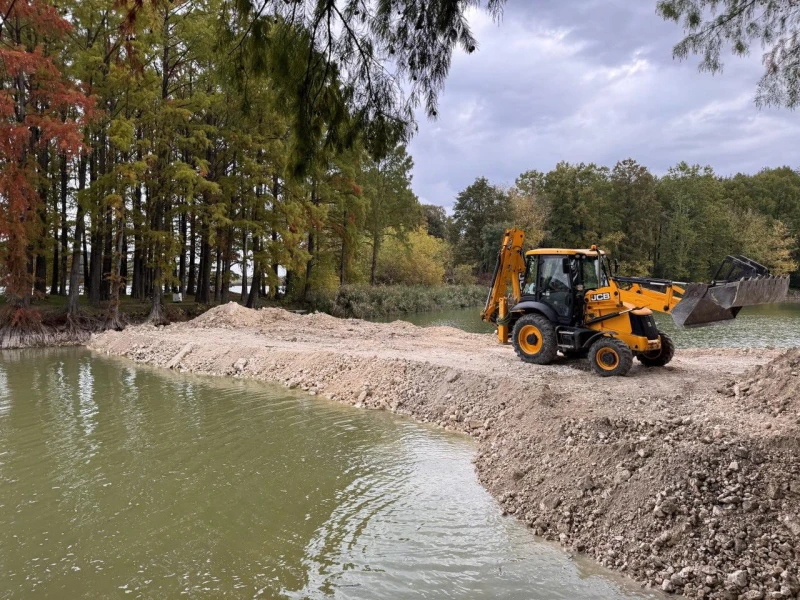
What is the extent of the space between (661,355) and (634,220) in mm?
42961

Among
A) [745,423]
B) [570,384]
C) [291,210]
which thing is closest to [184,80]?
[291,210]

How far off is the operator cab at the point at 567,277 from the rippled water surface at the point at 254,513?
3819 millimetres

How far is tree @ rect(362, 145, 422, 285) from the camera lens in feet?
103

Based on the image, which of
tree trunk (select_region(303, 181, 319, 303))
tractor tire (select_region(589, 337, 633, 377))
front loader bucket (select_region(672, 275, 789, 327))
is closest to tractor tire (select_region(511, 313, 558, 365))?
tractor tire (select_region(589, 337, 633, 377))

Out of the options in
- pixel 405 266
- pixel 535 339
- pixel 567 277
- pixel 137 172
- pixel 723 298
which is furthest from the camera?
pixel 405 266

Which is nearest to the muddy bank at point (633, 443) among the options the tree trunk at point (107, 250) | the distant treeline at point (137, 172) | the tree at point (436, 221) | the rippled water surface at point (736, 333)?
the rippled water surface at point (736, 333)

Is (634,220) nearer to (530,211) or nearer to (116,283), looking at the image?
(530,211)

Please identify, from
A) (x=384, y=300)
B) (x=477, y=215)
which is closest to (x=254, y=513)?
(x=384, y=300)

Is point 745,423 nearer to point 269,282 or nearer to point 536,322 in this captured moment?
point 536,322

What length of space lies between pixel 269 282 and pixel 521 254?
46.2ft

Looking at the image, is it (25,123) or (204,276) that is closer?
(25,123)

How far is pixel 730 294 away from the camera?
338 inches

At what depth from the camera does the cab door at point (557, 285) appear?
10.3 metres

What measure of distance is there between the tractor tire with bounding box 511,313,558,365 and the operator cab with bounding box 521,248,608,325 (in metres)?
0.32
